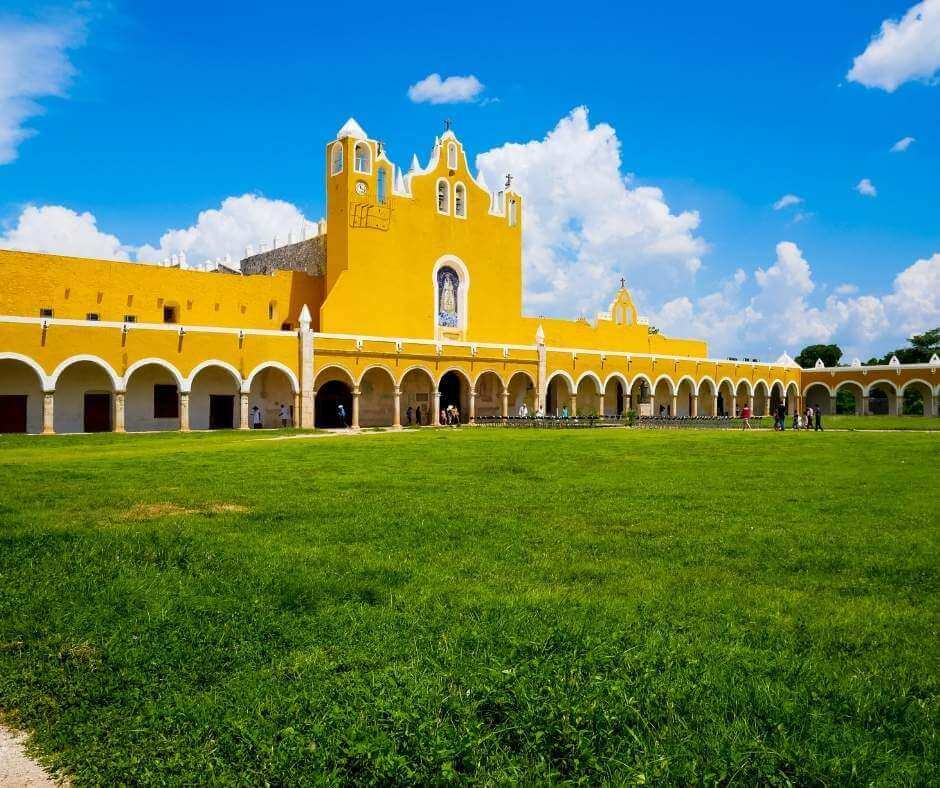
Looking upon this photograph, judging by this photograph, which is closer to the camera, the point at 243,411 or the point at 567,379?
the point at 243,411

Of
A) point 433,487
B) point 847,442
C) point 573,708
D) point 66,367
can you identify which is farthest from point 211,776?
point 66,367

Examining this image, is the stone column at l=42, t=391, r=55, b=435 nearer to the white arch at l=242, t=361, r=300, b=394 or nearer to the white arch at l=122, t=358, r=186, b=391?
the white arch at l=122, t=358, r=186, b=391

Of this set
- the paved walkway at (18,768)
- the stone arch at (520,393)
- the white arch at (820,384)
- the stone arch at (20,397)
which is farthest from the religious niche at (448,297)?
the paved walkway at (18,768)

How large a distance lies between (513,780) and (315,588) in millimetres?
2670

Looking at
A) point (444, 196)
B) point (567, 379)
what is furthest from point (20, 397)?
point (567, 379)

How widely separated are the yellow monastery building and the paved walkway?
2247cm

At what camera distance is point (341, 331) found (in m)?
31.9

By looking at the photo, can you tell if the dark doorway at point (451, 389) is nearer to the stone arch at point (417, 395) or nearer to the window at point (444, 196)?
the stone arch at point (417, 395)

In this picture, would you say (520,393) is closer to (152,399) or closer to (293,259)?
(293,259)

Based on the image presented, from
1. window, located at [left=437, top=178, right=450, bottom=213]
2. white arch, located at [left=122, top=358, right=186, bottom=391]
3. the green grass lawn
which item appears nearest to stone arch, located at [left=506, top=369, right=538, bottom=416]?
window, located at [left=437, top=178, right=450, bottom=213]

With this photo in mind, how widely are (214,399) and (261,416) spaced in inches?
75.3

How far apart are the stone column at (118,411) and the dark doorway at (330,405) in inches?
328

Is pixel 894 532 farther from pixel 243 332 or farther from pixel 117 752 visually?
pixel 243 332

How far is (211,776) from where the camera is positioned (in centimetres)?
308
